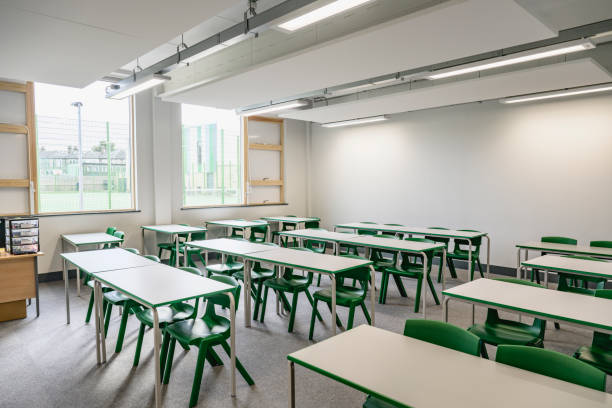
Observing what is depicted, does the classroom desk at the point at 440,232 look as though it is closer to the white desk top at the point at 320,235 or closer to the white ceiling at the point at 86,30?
the white desk top at the point at 320,235

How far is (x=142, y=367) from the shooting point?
3.31 meters

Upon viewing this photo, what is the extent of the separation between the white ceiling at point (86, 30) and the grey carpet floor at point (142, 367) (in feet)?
9.55

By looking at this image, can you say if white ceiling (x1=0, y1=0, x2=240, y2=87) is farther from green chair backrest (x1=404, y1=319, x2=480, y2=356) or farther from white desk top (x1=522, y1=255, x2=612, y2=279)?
white desk top (x1=522, y1=255, x2=612, y2=279)

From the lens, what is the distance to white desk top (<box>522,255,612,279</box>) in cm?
353

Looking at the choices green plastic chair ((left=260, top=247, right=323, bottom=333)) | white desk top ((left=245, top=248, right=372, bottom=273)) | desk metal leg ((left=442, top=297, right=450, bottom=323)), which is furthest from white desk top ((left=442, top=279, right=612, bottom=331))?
green plastic chair ((left=260, top=247, right=323, bottom=333))

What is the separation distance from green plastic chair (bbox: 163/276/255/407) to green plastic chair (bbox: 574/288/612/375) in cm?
235

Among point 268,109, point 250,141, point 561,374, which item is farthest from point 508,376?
point 250,141

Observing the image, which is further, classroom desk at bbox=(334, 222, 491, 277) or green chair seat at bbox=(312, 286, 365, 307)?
classroom desk at bbox=(334, 222, 491, 277)

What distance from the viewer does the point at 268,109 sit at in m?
6.66

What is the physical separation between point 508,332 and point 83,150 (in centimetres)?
697

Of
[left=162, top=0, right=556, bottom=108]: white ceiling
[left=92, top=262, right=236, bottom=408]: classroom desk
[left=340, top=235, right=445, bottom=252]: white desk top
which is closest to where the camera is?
[left=92, top=262, right=236, bottom=408]: classroom desk

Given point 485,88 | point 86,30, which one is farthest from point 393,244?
point 86,30

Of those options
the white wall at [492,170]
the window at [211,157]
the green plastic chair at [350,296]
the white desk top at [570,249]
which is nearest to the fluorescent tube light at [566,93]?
the white wall at [492,170]

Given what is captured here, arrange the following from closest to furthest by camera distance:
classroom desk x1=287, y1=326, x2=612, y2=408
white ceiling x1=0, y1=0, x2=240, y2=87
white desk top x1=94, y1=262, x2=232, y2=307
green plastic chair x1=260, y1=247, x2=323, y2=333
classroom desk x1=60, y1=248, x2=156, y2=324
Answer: classroom desk x1=287, y1=326, x2=612, y2=408 → white desk top x1=94, y1=262, x2=232, y2=307 → white ceiling x1=0, y1=0, x2=240, y2=87 → classroom desk x1=60, y1=248, x2=156, y2=324 → green plastic chair x1=260, y1=247, x2=323, y2=333
